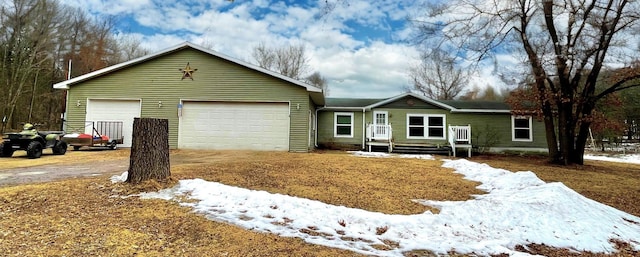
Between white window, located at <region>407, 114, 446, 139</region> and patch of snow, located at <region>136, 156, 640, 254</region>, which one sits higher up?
white window, located at <region>407, 114, 446, 139</region>

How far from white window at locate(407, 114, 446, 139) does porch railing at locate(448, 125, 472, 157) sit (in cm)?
136

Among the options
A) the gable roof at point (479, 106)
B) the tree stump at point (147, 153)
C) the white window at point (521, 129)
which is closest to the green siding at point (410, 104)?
the gable roof at point (479, 106)

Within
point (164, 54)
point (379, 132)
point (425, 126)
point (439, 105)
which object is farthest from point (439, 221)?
point (439, 105)

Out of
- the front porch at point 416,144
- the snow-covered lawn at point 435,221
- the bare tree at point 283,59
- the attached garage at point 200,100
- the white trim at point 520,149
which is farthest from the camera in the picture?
the bare tree at point 283,59

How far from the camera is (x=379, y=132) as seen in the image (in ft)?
50.6

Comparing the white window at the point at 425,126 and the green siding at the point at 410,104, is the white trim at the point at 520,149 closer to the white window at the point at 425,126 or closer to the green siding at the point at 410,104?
the white window at the point at 425,126

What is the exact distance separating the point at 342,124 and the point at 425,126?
4.13 m

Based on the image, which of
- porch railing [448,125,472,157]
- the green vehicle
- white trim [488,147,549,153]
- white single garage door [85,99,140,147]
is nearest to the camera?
the green vehicle

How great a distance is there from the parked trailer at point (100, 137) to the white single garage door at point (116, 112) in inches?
6.5

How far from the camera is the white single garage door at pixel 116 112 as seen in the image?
13.2 m

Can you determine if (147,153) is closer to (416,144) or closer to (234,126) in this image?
(234,126)

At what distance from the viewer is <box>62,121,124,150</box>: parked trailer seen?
1141cm

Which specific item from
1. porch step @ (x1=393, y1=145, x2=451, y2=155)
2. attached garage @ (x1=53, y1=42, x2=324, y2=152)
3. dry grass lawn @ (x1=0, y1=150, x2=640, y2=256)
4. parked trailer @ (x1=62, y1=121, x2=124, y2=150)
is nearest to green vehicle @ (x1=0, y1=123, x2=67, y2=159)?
parked trailer @ (x1=62, y1=121, x2=124, y2=150)

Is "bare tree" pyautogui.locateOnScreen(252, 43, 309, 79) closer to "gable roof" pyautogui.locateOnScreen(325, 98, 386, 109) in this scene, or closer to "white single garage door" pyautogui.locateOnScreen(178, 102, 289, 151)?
"gable roof" pyautogui.locateOnScreen(325, 98, 386, 109)
